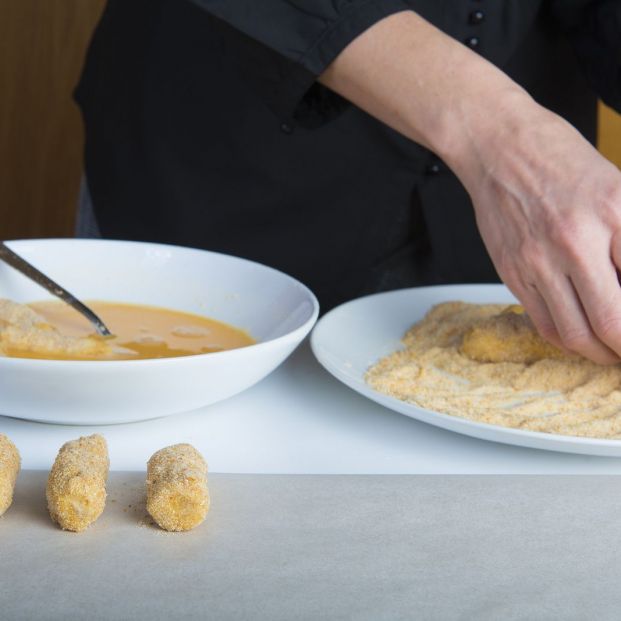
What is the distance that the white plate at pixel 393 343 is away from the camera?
80cm

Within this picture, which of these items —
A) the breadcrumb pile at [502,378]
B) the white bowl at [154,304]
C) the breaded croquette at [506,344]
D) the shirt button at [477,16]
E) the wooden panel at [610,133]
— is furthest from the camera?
the wooden panel at [610,133]

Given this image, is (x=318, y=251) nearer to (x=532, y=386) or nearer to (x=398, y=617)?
(x=532, y=386)

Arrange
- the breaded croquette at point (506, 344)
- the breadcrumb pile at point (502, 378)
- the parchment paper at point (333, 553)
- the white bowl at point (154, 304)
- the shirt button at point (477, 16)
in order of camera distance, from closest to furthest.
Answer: the parchment paper at point (333, 553) < the white bowl at point (154, 304) < the breadcrumb pile at point (502, 378) < the breaded croquette at point (506, 344) < the shirt button at point (477, 16)

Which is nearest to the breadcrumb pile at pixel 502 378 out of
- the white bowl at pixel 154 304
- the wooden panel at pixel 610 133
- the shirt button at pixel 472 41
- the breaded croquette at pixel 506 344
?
the breaded croquette at pixel 506 344

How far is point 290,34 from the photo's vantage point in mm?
1029

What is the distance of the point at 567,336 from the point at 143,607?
49 cm

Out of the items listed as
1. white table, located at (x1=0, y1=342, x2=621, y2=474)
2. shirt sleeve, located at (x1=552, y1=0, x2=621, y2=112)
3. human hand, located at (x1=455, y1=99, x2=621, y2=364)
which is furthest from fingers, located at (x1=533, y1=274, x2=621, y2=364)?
shirt sleeve, located at (x1=552, y1=0, x2=621, y2=112)

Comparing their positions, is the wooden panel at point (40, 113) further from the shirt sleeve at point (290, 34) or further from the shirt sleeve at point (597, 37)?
the shirt sleeve at point (290, 34)

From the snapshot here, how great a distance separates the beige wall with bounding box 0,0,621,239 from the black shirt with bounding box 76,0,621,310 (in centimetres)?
90

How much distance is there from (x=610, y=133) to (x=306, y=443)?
2042 millimetres

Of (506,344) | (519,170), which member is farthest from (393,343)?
(519,170)

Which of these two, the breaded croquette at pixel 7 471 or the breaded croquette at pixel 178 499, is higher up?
the breaded croquette at pixel 178 499

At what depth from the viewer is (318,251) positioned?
1.54 meters

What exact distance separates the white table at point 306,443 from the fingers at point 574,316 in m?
0.12
